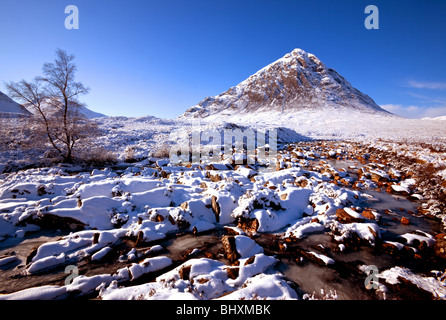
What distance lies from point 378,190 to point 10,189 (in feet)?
52.2

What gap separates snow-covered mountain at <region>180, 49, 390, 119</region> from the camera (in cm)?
6412

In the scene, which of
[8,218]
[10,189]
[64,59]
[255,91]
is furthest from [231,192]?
[255,91]

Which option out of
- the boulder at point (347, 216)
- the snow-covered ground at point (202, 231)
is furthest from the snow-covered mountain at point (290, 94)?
the boulder at point (347, 216)

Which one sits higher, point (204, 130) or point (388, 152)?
point (204, 130)

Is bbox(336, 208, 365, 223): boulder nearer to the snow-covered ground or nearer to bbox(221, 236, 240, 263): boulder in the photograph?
the snow-covered ground

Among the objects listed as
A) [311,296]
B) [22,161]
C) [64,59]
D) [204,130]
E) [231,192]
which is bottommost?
[311,296]

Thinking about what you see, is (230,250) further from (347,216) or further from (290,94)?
(290,94)

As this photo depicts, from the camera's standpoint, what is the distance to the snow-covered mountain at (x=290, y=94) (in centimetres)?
6412

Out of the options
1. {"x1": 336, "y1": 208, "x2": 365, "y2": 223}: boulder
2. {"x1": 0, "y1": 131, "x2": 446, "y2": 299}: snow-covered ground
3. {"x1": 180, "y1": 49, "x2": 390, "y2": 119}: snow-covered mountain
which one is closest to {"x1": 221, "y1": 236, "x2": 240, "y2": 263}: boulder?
{"x1": 0, "y1": 131, "x2": 446, "y2": 299}: snow-covered ground

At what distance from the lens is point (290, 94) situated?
7400 centimetres

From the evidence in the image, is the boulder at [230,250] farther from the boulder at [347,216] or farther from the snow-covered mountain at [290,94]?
the snow-covered mountain at [290,94]

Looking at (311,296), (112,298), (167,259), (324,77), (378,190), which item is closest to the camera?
(112,298)

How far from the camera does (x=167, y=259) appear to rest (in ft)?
12.7
